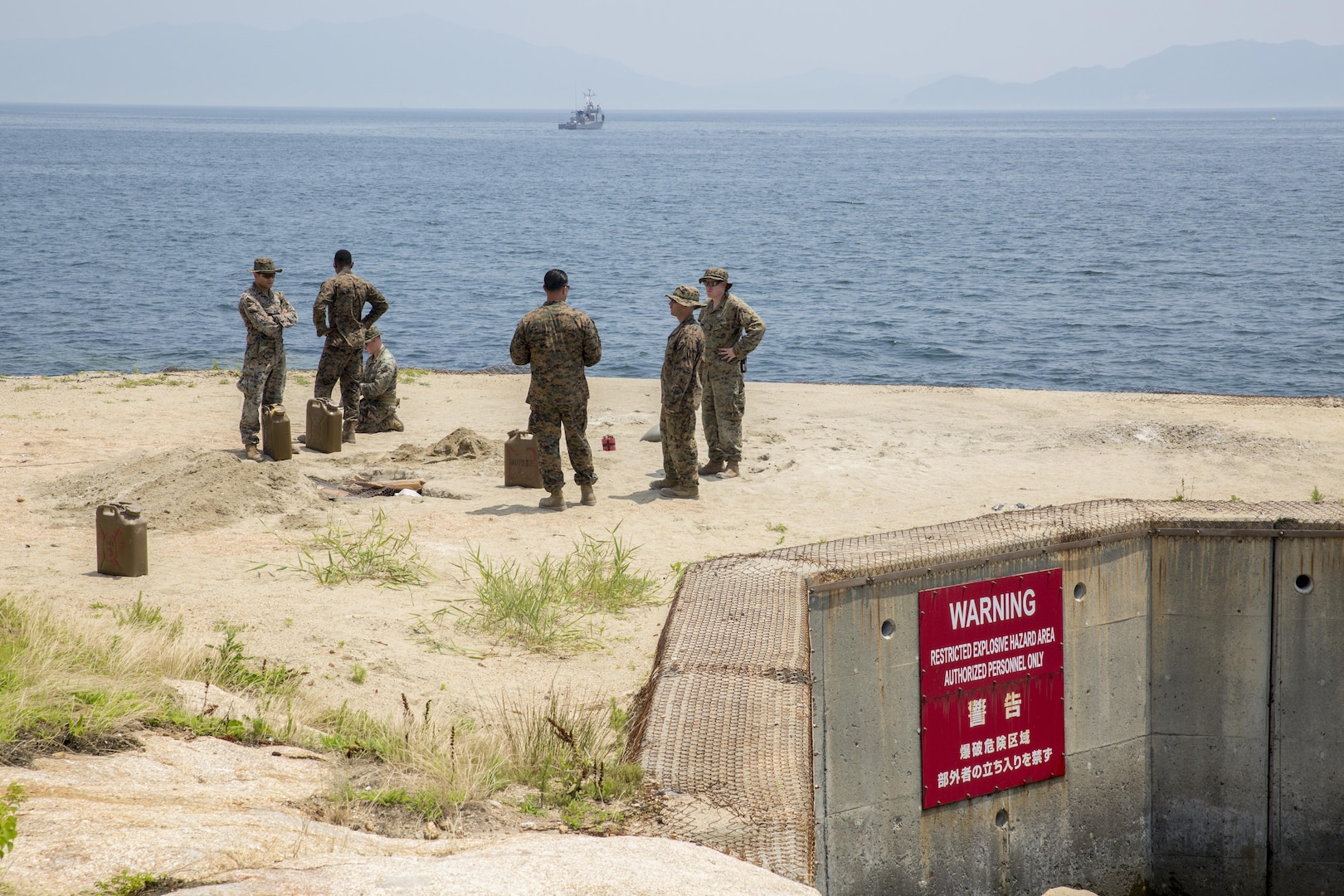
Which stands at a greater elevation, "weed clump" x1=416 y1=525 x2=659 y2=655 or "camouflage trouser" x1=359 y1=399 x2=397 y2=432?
"camouflage trouser" x1=359 y1=399 x2=397 y2=432

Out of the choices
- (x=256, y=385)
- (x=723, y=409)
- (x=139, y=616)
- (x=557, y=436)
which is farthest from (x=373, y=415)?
(x=139, y=616)

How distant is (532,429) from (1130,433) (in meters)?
7.02

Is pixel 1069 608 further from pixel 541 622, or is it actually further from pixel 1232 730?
pixel 541 622

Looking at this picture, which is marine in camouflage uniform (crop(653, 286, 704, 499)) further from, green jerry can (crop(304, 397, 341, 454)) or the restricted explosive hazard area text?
the restricted explosive hazard area text

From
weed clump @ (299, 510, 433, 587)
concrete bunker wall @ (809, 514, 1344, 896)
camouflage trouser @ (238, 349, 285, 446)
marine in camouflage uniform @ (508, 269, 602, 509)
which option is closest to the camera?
concrete bunker wall @ (809, 514, 1344, 896)

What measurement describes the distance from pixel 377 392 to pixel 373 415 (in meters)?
0.31

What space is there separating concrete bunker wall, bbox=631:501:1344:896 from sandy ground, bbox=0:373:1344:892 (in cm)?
141

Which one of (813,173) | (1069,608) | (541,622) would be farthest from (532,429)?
(813,173)

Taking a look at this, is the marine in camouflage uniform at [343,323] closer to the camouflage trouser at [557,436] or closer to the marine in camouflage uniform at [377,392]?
the marine in camouflage uniform at [377,392]

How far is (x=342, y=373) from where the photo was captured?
12.9 metres

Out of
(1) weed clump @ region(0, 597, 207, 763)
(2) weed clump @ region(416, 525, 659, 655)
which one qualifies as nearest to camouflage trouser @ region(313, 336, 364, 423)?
(2) weed clump @ region(416, 525, 659, 655)

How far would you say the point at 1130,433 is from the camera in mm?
13539

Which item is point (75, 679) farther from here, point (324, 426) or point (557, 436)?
point (324, 426)

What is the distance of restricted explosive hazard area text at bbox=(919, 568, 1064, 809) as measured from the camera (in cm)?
610
